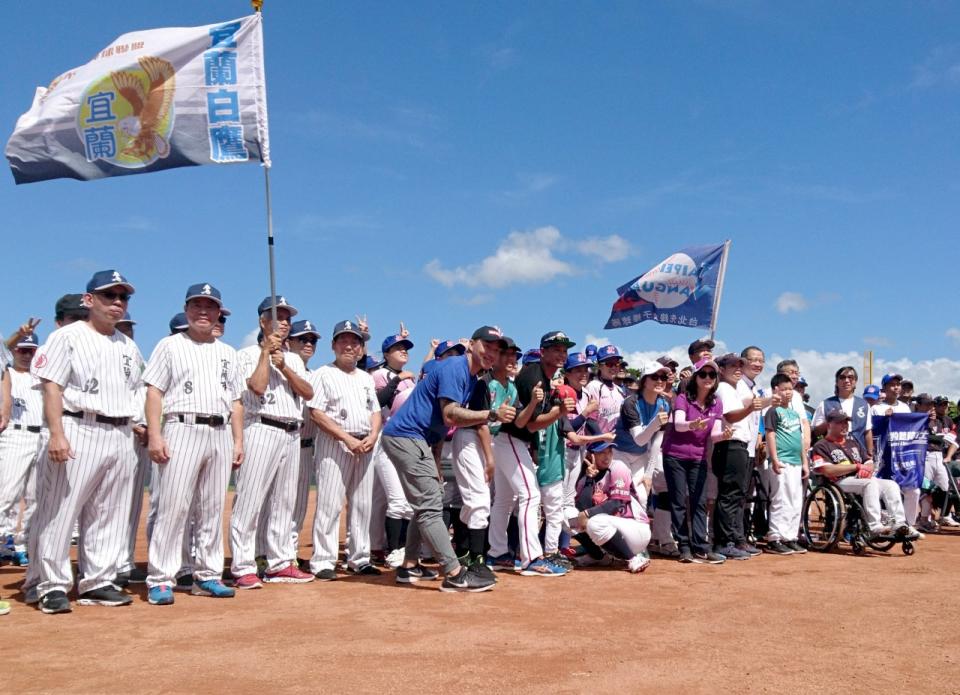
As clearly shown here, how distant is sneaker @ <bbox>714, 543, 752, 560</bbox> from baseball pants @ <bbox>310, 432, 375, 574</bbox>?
12.2ft

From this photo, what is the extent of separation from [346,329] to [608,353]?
355cm

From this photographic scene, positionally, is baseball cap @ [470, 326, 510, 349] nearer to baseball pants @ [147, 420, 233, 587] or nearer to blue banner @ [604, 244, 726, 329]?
baseball pants @ [147, 420, 233, 587]

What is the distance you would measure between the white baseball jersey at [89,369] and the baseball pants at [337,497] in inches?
71.5

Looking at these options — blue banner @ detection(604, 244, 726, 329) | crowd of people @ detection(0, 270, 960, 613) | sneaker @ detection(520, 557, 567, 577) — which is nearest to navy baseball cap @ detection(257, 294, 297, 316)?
crowd of people @ detection(0, 270, 960, 613)

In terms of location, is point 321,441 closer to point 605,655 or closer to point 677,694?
point 605,655

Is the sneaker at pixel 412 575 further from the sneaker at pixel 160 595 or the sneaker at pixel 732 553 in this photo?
the sneaker at pixel 732 553

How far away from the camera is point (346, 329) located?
746 cm

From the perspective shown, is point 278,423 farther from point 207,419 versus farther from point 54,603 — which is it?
point 54,603

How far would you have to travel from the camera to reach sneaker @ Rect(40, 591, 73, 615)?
18.8 feet

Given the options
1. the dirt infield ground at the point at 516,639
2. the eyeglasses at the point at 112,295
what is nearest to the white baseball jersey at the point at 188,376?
the eyeglasses at the point at 112,295

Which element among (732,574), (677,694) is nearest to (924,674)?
(677,694)

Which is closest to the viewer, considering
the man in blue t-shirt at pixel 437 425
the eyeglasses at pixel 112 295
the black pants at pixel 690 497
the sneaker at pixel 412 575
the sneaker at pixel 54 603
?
the sneaker at pixel 54 603

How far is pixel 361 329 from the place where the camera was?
778cm

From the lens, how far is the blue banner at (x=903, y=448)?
10266 mm
